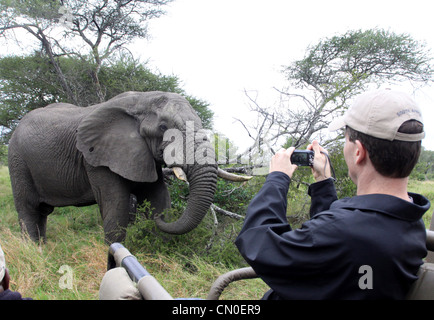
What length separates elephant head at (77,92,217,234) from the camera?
385cm

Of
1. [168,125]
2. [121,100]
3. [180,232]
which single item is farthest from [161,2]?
[180,232]

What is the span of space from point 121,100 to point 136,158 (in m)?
0.84

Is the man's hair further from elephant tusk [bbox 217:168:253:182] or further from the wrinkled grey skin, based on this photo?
elephant tusk [bbox 217:168:253:182]

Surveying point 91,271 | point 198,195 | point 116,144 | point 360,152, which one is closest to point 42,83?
point 116,144

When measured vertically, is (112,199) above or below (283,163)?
below

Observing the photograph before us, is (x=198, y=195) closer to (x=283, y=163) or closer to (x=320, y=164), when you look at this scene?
(x=320, y=164)

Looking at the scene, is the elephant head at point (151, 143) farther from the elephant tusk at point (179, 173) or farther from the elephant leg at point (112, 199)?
the elephant leg at point (112, 199)

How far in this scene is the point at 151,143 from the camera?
13.8 feet

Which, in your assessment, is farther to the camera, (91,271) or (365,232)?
(91,271)

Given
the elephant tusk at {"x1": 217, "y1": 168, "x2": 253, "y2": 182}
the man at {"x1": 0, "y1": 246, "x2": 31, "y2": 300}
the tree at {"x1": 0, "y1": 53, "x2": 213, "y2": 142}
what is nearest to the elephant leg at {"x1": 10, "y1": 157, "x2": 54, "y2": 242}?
the elephant tusk at {"x1": 217, "y1": 168, "x2": 253, "y2": 182}

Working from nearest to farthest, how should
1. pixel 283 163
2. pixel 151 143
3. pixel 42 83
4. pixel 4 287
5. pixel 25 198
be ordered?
1. pixel 283 163
2. pixel 4 287
3. pixel 151 143
4. pixel 25 198
5. pixel 42 83

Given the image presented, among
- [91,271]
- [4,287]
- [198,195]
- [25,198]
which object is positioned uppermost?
[4,287]

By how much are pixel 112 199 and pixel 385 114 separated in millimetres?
3718
